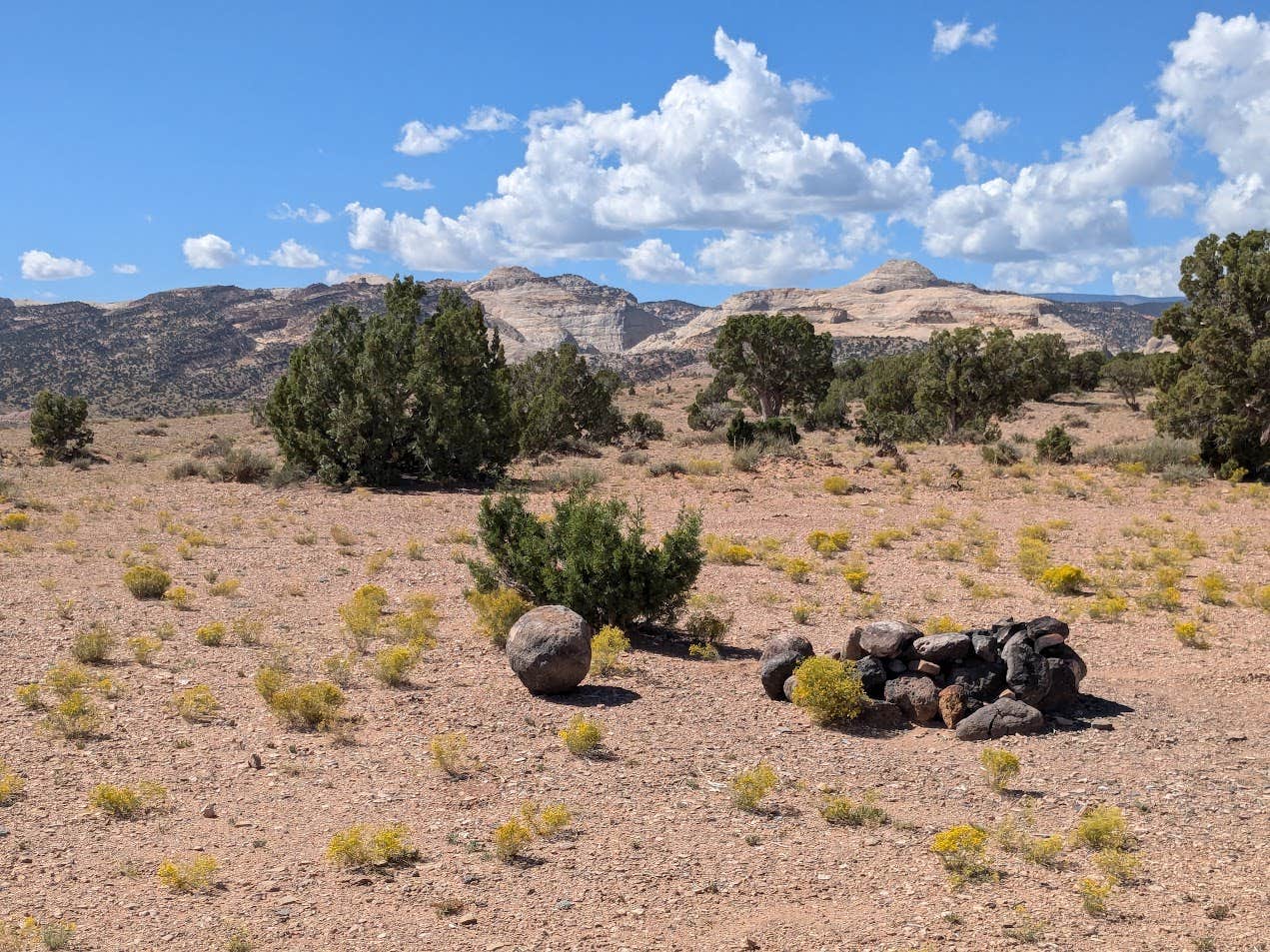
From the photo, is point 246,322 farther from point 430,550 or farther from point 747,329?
point 430,550

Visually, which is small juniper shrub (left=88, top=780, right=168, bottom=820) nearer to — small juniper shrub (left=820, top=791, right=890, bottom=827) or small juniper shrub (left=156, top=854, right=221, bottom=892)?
small juniper shrub (left=156, top=854, right=221, bottom=892)

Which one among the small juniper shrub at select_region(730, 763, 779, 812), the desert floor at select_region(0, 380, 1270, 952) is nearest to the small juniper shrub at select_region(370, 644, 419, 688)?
the desert floor at select_region(0, 380, 1270, 952)

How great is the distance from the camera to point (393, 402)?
26.1 m

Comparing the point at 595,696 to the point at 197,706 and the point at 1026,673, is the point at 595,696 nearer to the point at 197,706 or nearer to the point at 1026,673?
the point at 197,706

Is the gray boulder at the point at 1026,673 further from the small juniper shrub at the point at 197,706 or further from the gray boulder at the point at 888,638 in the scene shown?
the small juniper shrub at the point at 197,706

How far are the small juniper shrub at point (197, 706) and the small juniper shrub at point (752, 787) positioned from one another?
17.2 feet

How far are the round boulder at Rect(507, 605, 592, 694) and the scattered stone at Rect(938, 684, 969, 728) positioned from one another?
3745mm

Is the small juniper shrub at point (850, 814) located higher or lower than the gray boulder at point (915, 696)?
lower

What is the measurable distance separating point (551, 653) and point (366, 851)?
11.5 feet

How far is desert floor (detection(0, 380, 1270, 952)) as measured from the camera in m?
5.81

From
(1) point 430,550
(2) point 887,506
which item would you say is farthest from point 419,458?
(2) point 887,506

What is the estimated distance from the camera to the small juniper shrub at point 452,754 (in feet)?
26.4

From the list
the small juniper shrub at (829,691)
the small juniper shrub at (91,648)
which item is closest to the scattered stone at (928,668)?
the small juniper shrub at (829,691)

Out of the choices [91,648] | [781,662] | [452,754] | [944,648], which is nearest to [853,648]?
[781,662]
